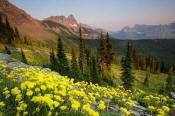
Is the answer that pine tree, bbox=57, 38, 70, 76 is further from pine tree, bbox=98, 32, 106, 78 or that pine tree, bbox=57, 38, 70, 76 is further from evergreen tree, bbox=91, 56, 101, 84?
pine tree, bbox=98, 32, 106, 78

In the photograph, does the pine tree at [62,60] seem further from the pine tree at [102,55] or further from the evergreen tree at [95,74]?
the pine tree at [102,55]

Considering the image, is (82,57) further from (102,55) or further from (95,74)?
(95,74)

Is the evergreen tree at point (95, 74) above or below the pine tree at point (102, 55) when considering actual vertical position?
below

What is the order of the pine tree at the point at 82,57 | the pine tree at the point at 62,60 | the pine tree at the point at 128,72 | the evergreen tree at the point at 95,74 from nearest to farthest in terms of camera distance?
the pine tree at the point at 128,72 < the evergreen tree at the point at 95,74 < the pine tree at the point at 62,60 < the pine tree at the point at 82,57

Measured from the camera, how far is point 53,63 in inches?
1470

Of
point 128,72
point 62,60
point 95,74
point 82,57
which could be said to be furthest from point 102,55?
point 62,60

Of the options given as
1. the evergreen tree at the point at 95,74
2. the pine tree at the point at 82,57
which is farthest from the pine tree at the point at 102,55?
the pine tree at the point at 82,57

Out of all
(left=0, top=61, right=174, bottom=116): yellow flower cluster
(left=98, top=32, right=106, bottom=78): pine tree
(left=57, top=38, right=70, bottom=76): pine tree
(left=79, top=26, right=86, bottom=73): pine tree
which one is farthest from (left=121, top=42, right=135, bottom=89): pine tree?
(left=0, top=61, right=174, bottom=116): yellow flower cluster

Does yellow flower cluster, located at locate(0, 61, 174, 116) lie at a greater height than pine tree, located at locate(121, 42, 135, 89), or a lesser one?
greater

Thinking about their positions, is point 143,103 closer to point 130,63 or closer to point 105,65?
point 130,63

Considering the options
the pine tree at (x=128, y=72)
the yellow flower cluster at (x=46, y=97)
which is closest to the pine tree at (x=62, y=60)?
the pine tree at (x=128, y=72)

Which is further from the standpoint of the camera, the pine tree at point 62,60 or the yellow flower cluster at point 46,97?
the pine tree at point 62,60

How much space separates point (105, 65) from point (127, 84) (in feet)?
33.2

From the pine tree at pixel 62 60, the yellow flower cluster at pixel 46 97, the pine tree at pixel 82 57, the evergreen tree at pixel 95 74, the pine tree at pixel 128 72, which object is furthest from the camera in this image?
the pine tree at pixel 82 57
